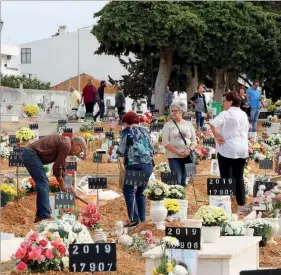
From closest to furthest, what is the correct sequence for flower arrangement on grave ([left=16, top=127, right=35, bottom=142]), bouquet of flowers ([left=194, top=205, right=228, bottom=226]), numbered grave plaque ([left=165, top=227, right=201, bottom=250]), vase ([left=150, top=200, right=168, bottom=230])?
1. numbered grave plaque ([left=165, top=227, right=201, bottom=250])
2. bouquet of flowers ([left=194, top=205, right=228, bottom=226])
3. vase ([left=150, top=200, right=168, bottom=230])
4. flower arrangement on grave ([left=16, top=127, right=35, bottom=142])

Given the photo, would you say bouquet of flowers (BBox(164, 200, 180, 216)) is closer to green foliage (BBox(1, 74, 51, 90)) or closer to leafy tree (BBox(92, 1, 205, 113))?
leafy tree (BBox(92, 1, 205, 113))

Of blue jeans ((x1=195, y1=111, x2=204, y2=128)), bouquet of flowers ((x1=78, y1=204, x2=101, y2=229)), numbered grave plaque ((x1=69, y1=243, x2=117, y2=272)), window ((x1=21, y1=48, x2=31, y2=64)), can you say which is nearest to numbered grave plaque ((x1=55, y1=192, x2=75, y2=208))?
bouquet of flowers ((x1=78, y1=204, x2=101, y2=229))

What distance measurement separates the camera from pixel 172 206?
46.7 ft

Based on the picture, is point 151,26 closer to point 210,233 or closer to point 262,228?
point 262,228

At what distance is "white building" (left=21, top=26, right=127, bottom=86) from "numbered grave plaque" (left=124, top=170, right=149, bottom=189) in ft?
245

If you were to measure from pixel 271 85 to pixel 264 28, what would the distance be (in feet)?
14.1

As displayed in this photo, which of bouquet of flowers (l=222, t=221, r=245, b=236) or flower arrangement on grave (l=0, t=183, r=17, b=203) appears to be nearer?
bouquet of flowers (l=222, t=221, r=245, b=236)

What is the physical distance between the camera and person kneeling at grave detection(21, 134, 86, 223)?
580 inches

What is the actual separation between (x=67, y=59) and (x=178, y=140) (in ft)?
250

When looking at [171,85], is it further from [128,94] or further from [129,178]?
[129,178]

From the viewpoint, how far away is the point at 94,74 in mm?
89938

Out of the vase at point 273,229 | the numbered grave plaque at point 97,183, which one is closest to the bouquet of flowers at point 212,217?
the vase at point 273,229

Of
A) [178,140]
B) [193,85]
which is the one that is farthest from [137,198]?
[193,85]

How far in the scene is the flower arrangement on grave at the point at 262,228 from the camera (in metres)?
13.0
